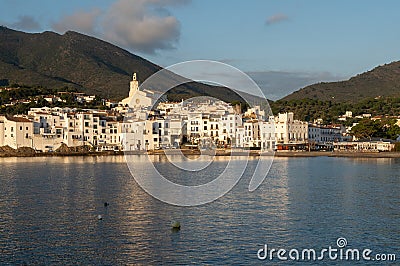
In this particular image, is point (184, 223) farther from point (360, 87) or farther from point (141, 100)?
point (360, 87)

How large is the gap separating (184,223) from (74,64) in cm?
13958

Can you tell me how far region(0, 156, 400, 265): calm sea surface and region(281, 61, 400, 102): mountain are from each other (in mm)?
116755

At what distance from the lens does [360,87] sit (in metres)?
148

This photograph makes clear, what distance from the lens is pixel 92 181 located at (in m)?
30.6

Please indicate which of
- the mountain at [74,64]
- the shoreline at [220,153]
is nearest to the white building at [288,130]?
the shoreline at [220,153]

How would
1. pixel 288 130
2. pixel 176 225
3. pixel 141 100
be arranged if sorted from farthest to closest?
pixel 141 100
pixel 288 130
pixel 176 225

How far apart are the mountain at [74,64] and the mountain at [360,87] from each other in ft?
75.8

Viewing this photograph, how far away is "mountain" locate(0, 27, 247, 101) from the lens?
431 ft

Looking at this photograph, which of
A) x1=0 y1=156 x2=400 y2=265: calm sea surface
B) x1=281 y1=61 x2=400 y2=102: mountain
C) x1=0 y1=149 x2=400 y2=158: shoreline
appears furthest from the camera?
x1=281 y1=61 x2=400 y2=102: mountain

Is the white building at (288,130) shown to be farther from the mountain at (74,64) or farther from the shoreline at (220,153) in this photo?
the mountain at (74,64)

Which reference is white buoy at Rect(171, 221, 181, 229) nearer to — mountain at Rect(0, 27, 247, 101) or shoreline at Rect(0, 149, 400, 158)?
shoreline at Rect(0, 149, 400, 158)

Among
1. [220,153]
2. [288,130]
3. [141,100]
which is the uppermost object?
[141,100]

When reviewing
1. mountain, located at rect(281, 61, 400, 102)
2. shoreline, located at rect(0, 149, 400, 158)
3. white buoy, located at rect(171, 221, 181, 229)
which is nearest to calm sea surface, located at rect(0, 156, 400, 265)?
white buoy, located at rect(171, 221, 181, 229)

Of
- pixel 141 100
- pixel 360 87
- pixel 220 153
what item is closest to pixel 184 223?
pixel 220 153
